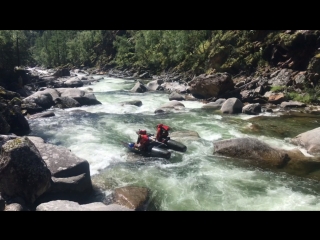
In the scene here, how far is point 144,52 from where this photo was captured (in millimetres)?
45094

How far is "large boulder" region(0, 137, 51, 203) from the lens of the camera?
712 cm

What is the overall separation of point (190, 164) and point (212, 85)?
12203 mm

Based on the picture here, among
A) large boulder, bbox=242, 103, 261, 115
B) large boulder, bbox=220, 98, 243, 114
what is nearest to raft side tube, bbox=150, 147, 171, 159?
large boulder, bbox=220, 98, 243, 114

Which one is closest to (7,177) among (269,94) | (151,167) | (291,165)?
(151,167)

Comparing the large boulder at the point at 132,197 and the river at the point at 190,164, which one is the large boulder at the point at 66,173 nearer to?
the river at the point at 190,164

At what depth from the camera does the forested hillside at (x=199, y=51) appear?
23297mm

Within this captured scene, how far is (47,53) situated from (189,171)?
57299 mm

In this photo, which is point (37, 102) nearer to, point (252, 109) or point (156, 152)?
→ point (156, 152)

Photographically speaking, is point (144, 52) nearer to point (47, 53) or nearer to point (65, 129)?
point (47, 53)

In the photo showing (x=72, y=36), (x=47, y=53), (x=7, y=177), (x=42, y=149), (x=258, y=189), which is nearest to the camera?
(x=7, y=177)

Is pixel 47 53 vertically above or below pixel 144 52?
below

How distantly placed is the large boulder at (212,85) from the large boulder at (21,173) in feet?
53.4

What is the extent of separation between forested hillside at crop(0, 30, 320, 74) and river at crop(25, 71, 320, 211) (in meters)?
9.28

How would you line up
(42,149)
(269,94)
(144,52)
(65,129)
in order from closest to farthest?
(42,149)
(65,129)
(269,94)
(144,52)
